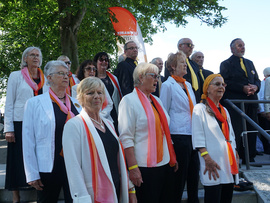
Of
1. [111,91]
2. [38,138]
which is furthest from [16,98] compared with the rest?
[111,91]

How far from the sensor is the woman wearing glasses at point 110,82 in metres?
4.66

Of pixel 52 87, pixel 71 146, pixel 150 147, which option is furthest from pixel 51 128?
pixel 150 147

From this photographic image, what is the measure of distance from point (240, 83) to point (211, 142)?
255 cm

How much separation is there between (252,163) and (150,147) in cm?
267

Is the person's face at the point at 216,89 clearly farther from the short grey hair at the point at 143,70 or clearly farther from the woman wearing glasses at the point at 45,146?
the woman wearing glasses at the point at 45,146

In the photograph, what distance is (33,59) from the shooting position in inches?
163

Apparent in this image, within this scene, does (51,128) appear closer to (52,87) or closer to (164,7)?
(52,87)

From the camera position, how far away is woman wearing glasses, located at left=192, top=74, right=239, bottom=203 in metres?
3.47

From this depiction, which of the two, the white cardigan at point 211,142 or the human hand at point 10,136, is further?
the human hand at point 10,136

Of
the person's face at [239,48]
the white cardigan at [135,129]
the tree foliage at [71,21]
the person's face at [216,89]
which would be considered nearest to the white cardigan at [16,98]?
the white cardigan at [135,129]

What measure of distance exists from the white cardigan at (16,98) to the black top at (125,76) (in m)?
1.32

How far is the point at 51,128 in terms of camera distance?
3055mm

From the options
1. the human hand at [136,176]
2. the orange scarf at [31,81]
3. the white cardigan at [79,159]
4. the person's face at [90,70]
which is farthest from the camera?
the person's face at [90,70]

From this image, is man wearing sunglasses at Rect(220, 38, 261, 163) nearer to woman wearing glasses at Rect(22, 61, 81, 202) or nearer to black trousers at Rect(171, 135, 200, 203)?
black trousers at Rect(171, 135, 200, 203)
